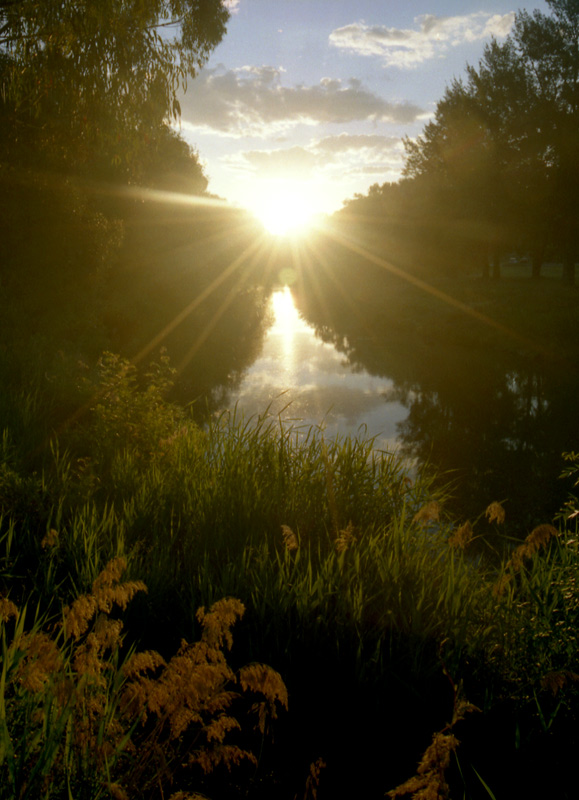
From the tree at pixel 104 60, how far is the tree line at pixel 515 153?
16811 millimetres

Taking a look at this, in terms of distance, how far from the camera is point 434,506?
12.6ft

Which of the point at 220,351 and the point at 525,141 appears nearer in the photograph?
the point at 220,351

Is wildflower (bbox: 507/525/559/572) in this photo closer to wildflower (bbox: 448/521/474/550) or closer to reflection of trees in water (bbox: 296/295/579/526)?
wildflower (bbox: 448/521/474/550)

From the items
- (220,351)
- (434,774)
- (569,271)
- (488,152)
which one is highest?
(488,152)

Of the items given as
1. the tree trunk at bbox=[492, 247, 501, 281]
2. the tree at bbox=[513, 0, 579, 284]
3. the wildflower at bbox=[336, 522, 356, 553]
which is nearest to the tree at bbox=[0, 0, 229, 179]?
the wildflower at bbox=[336, 522, 356, 553]

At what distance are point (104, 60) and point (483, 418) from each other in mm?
9802

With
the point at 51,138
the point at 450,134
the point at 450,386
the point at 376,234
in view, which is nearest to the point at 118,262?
the point at 51,138

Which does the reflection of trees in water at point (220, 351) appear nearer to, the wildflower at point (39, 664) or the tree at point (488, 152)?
the wildflower at point (39, 664)

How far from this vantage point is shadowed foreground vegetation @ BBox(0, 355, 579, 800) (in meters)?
1.92

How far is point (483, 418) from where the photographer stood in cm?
1245

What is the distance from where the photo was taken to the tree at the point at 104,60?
8.34 metres

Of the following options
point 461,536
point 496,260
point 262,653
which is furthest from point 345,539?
point 496,260

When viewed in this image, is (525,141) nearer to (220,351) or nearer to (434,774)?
(220,351)

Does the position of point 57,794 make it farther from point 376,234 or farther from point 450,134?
point 376,234
